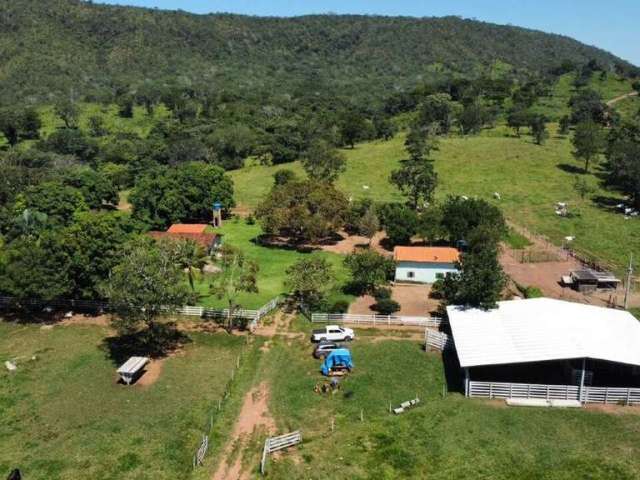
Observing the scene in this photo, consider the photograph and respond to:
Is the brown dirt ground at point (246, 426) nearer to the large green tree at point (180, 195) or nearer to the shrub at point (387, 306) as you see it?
the shrub at point (387, 306)

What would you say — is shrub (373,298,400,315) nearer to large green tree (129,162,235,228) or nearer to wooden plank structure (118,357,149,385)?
wooden plank structure (118,357,149,385)

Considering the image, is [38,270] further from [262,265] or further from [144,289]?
[262,265]

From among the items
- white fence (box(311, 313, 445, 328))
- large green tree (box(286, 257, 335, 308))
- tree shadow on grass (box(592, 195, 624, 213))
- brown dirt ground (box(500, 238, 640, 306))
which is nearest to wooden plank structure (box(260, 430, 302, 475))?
white fence (box(311, 313, 445, 328))

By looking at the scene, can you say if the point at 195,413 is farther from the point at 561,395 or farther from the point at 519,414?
the point at 561,395

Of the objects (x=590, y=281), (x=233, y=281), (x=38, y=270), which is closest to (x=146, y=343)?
(x=233, y=281)

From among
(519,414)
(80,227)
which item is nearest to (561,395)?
(519,414)

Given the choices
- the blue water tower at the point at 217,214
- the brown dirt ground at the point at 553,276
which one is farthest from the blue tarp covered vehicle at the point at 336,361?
the blue water tower at the point at 217,214
